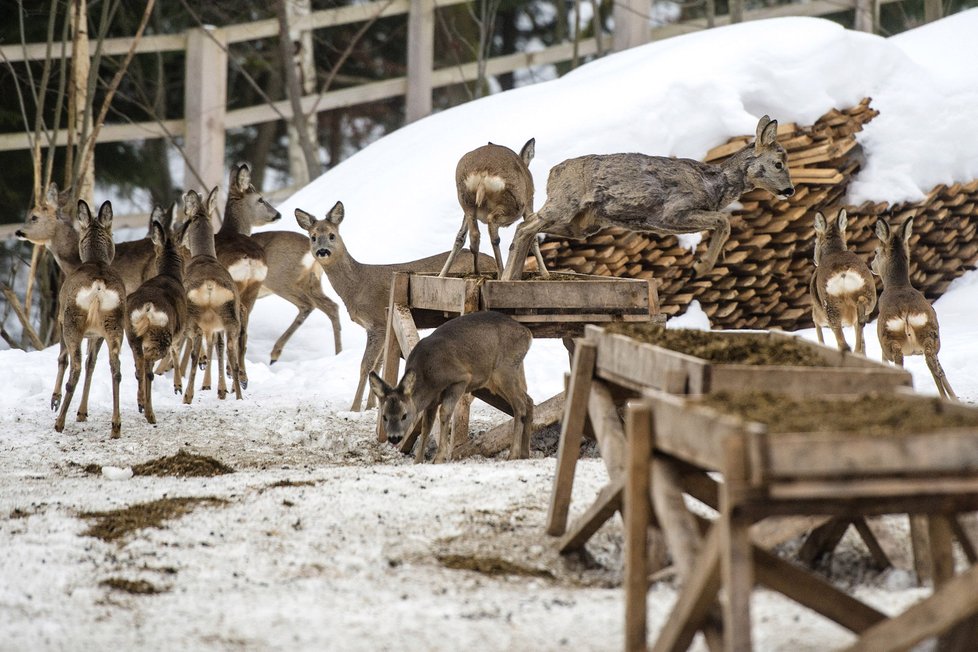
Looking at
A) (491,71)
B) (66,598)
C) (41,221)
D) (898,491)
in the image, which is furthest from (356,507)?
(491,71)

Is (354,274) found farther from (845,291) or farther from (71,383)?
(845,291)

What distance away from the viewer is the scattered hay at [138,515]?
520cm

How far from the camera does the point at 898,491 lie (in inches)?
120

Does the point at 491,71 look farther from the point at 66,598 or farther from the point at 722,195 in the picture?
the point at 66,598

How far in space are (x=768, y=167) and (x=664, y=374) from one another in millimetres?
4168

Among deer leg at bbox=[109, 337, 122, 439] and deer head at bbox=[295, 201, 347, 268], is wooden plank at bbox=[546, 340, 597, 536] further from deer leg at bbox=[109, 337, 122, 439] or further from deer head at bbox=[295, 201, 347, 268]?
deer head at bbox=[295, 201, 347, 268]

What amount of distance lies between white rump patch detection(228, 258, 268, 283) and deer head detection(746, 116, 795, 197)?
452 cm

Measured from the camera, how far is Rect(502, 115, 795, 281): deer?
24.3ft

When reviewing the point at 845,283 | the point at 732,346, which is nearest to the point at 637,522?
the point at 732,346

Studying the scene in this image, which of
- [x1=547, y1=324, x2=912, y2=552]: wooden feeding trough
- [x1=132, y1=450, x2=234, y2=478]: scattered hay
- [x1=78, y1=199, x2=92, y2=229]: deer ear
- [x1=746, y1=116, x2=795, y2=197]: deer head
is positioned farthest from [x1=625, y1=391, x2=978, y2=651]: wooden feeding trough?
[x1=78, y1=199, x2=92, y2=229]: deer ear

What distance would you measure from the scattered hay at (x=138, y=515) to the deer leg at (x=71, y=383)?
270 centimetres

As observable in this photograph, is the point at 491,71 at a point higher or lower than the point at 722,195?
higher

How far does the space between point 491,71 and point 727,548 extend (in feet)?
44.6

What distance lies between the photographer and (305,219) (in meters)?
10.2
